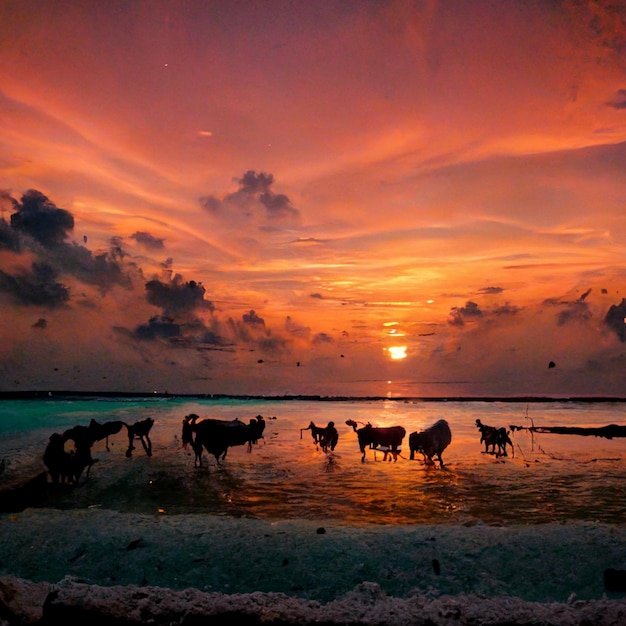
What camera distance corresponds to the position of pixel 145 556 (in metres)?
9.84

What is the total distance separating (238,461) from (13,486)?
9.09 metres

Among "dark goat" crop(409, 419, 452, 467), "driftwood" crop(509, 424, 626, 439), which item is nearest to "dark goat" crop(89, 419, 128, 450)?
"dark goat" crop(409, 419, 452, 467)

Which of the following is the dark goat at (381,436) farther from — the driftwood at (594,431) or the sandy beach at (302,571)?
the driftwood at (594,431)

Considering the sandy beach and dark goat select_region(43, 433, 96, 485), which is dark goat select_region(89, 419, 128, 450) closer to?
dark goat select_region(43, 433, 96, 485)

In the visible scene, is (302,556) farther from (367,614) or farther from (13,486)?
(13,486)

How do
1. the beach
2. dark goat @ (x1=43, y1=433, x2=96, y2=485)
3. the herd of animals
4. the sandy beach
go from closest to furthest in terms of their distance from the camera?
the sandy beach, the beach, dark goat @ (x1=43, y1=433, x2=96, y2=485), the herd of animals

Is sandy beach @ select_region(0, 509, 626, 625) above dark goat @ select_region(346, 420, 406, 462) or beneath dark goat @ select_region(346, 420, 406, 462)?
beneath

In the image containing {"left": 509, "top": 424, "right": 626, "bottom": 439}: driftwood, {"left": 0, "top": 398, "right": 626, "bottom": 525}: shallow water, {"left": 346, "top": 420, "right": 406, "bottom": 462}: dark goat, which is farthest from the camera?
{"left": 509, "top": 424, "right": 626, "bottom": 439}: driftwood

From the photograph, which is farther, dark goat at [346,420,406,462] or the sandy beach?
dark goat at [346,420,406,462]

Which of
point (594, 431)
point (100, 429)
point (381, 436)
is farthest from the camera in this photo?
point (594, 431)

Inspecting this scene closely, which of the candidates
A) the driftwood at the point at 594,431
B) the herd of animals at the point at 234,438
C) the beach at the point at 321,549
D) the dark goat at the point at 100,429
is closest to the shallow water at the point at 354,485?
the beach at the point at 321,549

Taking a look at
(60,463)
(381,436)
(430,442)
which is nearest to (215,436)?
(60,463)

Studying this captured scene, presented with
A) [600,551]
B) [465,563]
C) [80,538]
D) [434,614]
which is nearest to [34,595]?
[80,538]

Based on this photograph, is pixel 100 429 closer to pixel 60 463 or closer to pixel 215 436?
pixel 60 463
